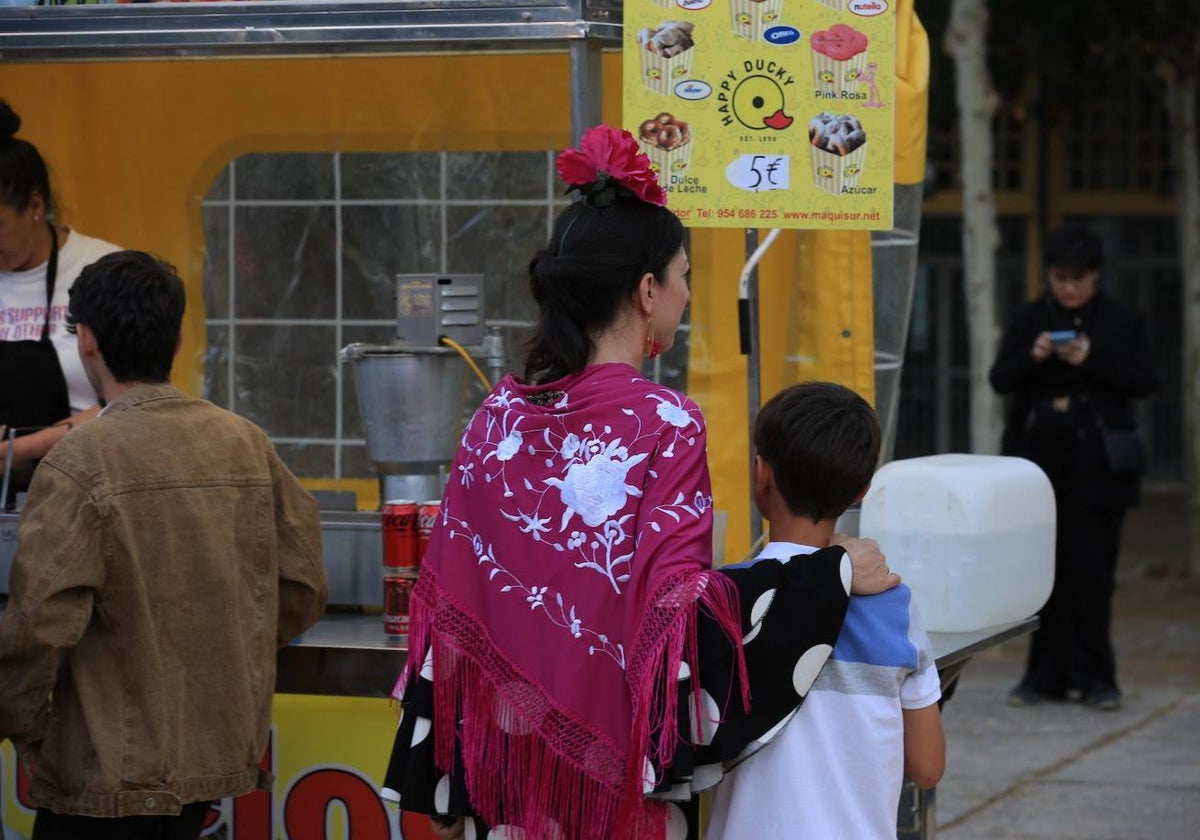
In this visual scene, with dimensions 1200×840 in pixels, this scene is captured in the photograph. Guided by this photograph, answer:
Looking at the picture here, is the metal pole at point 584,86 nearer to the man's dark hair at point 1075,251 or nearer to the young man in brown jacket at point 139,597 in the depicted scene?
the young man in brown jacket at point 139,597

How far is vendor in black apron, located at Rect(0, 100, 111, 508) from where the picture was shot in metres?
3.99

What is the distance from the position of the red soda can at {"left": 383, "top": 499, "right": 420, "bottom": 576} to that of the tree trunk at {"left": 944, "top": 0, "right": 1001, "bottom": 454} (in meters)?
6.08

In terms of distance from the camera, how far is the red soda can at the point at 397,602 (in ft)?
10.9

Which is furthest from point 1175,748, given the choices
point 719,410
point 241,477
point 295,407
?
point 241,477

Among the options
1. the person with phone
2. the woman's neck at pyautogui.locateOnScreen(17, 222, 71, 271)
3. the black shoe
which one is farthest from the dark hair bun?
the black shoe

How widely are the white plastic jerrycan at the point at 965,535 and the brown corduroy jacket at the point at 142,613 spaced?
57.1 inches

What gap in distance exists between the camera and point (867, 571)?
2.42 m

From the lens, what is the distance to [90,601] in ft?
8.98

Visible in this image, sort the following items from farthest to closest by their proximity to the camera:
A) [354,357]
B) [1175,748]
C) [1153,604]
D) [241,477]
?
[1153,604] < [1175,748] < [354,357] < [241,477]

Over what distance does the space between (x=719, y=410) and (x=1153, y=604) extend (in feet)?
20.9

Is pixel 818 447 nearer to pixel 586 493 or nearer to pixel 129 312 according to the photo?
pixel 586 493

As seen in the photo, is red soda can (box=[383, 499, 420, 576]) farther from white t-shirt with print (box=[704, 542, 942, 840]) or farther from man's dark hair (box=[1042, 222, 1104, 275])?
man's dark hair (box=[1042, 222, 1104, 275])

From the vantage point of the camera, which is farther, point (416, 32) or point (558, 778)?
point (416, 32)

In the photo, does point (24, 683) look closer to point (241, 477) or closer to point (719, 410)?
point (241, 477)
